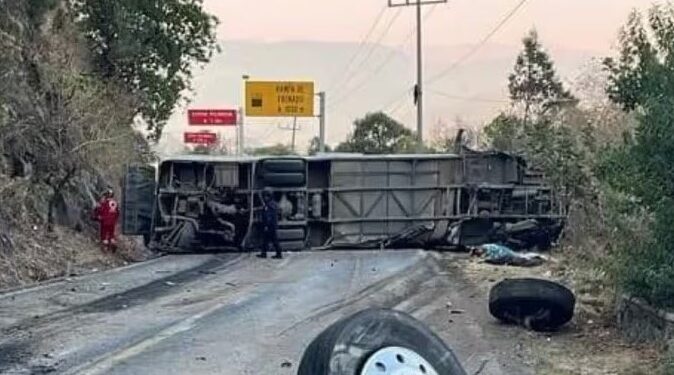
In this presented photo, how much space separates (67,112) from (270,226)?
551 centimetres

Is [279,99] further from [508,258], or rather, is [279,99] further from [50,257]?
[508,258]

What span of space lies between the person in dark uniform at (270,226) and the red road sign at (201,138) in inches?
1907

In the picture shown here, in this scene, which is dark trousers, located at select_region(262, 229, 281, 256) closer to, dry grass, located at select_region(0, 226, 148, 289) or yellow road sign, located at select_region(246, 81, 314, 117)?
dry grass, located at select_region(0, 226, 148, 289)

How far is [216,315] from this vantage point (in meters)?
12.7

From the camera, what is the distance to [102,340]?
10.7m

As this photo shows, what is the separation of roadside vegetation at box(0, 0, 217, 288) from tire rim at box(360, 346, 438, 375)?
46.3ft

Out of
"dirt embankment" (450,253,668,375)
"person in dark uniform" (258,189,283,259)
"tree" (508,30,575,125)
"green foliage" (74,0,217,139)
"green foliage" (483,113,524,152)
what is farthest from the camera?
"tree" (508,30,575,125)

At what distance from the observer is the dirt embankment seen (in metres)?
9.17

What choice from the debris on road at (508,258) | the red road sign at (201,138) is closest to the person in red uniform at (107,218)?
the debris on road at (508,258)

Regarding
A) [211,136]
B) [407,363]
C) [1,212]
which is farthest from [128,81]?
[211,136]

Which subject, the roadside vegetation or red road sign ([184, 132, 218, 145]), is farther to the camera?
red road sign ([184, 132, 218, 145])

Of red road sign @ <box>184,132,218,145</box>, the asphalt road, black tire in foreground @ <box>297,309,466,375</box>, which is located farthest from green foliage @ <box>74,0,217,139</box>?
red road sign @ <box>184,132,218,145</box>

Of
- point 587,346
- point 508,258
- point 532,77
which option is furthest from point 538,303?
point 532,77

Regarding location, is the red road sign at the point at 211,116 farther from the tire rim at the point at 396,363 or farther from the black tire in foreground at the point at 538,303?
the tire rim at the point at 396,363
